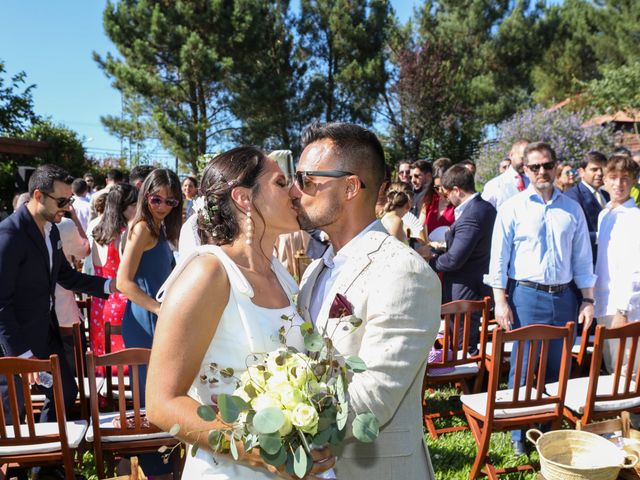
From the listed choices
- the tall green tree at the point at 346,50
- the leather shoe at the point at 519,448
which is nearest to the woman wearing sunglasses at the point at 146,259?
the leather shoe at the point at 519,448

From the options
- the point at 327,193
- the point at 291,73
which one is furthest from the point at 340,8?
the point at 327,193

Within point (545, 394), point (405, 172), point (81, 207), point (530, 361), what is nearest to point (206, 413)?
point (530, 361)

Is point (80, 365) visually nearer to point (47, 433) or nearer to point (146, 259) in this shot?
point (47, 433)

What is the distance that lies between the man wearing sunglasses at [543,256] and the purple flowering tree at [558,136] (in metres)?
13.3

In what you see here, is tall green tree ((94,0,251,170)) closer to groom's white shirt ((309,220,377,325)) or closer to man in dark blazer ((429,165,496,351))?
man in dark blazer ((429,165,496,351))

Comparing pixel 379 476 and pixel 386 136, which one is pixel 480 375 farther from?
pixel 386 136

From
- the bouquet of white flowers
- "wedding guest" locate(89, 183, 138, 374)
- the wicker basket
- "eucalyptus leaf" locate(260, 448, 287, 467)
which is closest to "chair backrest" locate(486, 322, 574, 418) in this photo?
the wicker basket

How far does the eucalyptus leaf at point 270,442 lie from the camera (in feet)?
4.50

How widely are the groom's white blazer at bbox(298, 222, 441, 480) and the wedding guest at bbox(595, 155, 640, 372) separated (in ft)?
10.3

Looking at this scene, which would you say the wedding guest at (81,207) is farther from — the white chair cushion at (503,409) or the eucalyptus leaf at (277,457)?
the eucalyptus leaf at (277,457)

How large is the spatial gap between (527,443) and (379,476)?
113 inches

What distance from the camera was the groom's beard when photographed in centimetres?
204

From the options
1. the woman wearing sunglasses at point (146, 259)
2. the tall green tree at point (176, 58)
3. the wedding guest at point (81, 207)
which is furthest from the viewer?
the tall green tree at point (176, 58)

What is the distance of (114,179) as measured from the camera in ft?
29.8
